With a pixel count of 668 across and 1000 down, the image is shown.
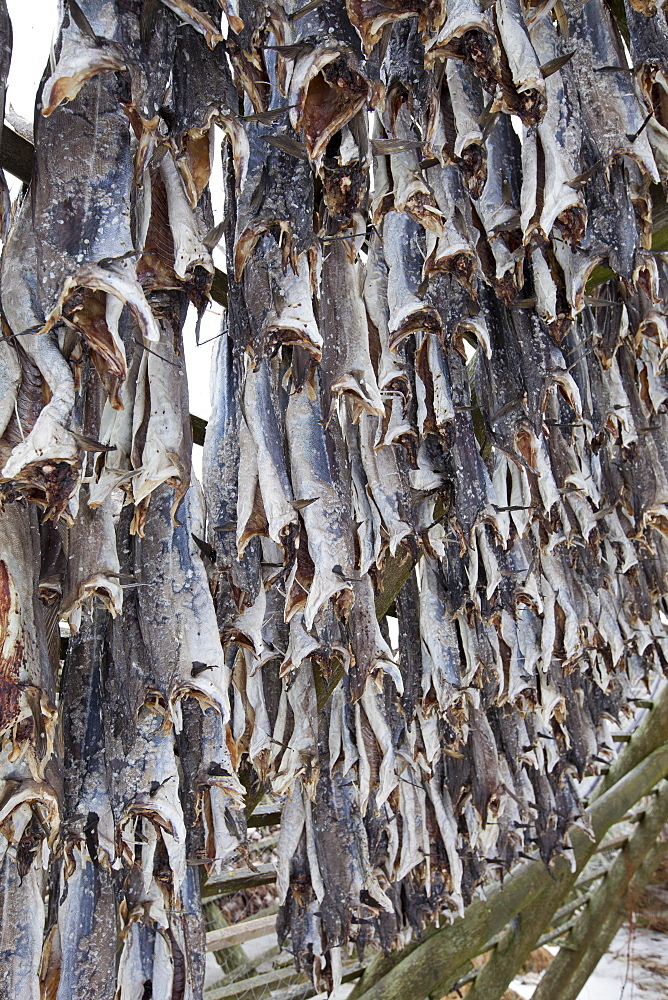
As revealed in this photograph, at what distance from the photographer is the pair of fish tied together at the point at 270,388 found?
115 cm

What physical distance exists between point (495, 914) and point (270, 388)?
12.2 feet

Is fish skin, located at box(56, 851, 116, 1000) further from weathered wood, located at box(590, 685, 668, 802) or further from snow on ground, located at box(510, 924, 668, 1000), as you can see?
snow on ground, located at box(510, 924, 668, 1000)

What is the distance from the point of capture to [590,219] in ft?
5.16

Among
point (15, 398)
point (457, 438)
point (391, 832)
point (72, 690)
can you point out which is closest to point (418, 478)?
point (457, 438)

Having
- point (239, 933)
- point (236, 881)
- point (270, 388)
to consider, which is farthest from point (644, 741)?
point (270, 388)

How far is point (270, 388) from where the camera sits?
5.25ft

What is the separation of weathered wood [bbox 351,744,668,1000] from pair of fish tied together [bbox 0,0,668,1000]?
4.61 feet

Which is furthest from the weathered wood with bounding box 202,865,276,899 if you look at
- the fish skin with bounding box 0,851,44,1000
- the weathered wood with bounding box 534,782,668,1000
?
the weathered wood with bounding box 534,782,668,1000

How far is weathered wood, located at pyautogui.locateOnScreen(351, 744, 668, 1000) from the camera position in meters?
3.62

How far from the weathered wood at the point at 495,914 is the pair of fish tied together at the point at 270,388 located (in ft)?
4.61

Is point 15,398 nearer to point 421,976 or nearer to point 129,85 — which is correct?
point 129,85

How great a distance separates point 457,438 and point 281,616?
2.33ft

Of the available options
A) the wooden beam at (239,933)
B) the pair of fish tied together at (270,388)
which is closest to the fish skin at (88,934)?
the pair of fish tied together at (270,388)

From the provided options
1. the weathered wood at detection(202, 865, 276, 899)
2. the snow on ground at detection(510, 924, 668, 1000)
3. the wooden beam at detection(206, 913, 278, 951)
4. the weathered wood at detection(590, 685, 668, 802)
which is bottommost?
the snow on ground at detection(510, 924, 668, 1000)
